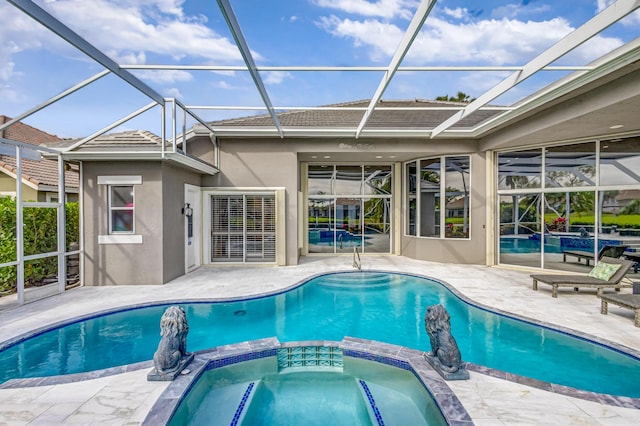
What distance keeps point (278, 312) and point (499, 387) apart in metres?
4.17

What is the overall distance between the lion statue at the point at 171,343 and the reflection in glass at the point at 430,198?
9.37 metres

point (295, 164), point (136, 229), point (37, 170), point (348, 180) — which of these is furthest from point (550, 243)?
point (37, 170)

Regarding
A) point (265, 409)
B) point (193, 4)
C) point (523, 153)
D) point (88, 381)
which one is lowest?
point (265, 409)

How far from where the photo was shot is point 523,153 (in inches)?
384

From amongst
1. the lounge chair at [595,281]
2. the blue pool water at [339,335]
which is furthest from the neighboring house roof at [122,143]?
the lounge chair at [595,281]

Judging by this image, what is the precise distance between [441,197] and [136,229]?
9.38m

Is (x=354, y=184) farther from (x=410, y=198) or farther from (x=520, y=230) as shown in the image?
(x=520, y=230)

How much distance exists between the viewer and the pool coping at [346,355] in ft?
9.62

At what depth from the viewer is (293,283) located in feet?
26.5

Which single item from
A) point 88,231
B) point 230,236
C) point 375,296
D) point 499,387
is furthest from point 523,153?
point 88,231

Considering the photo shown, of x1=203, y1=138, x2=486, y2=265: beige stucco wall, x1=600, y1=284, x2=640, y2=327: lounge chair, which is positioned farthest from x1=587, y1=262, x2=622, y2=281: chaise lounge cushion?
x1=203, y1=138, x2=486, y2=265: beige stucco wall

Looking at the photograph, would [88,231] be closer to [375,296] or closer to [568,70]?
[375,296]

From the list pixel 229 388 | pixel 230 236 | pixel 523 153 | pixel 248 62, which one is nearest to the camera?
pixel 229 388

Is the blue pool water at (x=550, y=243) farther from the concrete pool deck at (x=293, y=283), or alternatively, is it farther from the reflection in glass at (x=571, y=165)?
the reflection in glass at (x=571, y=165)
